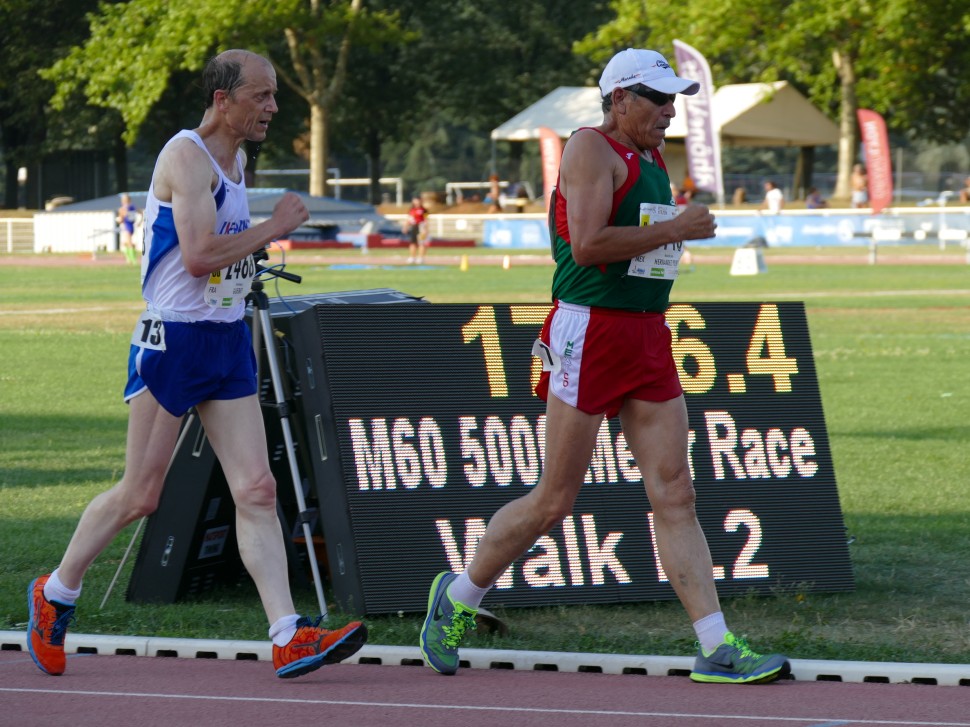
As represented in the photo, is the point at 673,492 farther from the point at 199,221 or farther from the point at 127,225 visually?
the point at 127,225

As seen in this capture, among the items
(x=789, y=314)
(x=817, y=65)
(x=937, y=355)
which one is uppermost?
(x=817, y=65)

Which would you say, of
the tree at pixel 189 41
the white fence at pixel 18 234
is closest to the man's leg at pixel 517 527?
the tree at pixel 189 41

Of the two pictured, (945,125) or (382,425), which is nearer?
(382,425)

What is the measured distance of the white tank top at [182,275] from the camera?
5621 mm

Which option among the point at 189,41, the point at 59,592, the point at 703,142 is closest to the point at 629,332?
the point at 59,592

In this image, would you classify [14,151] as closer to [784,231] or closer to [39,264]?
[39,264]

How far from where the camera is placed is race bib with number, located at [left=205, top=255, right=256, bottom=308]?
5.64 metres

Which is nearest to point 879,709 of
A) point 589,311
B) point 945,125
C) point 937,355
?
point 589,311

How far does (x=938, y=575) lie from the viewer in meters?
7.82

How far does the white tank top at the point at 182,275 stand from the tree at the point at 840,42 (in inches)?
2190

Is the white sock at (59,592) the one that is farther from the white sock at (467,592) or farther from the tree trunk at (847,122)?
the tree trunk at (847,122)

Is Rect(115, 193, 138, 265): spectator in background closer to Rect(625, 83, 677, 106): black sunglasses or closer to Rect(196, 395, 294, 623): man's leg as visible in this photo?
Rect(196, 395, 294, 623): man's leg

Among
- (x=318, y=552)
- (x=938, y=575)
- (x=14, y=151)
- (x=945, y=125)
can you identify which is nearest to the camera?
(x=318, y=552)

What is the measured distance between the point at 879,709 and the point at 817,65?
208 ft
